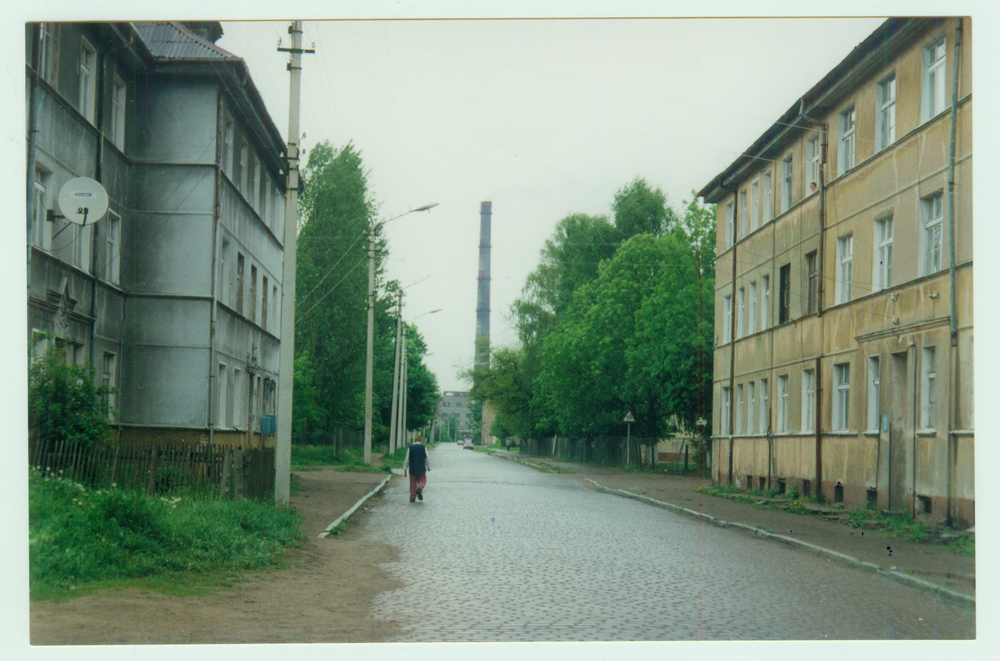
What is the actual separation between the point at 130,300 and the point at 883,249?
1525 centimetres

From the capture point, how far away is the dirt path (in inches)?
316

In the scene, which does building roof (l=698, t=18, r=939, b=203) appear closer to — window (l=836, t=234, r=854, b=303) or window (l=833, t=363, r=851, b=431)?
window (l=836, t=234, r=854, b=303)

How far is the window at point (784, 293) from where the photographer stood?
28.4 meters

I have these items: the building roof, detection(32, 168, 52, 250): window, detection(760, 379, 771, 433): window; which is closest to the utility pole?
detection(32, 168, 52, 250): window

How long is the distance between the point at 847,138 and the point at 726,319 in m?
12.4

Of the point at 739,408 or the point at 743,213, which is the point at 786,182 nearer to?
the point at 743,213

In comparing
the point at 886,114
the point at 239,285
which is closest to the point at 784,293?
the point at 886,114

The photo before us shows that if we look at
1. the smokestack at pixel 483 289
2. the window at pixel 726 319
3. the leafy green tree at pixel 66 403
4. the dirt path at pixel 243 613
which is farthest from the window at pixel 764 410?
the smokestack at pixel 483 289

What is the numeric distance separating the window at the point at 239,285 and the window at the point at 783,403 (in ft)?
47.4

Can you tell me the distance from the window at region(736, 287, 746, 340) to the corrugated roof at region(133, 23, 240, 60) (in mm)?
17011

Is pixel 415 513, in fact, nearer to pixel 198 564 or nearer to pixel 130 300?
pixel 130 300

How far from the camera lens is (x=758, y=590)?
1109cm

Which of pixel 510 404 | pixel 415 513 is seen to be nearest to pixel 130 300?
pixel 415 513

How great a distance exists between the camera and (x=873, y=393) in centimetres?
2208
